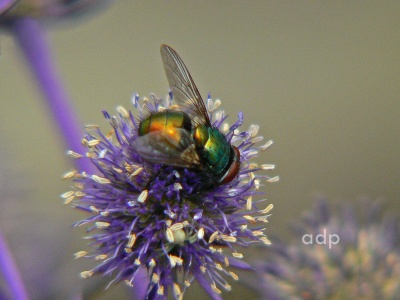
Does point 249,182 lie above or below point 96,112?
below

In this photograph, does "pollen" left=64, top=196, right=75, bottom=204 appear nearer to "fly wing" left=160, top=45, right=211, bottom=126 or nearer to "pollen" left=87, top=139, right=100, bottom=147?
"pollen" left=87, top=139, right=100, bottom=147

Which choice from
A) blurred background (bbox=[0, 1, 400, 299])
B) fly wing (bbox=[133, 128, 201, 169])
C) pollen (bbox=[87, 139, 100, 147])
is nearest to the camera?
fly wing (bbox=[133, 128, 201, 169])

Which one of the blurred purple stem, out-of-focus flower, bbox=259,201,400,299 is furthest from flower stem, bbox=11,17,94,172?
out-of-focus flower, bbox=259,201,400,299

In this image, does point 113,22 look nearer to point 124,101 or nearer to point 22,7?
point 124,101

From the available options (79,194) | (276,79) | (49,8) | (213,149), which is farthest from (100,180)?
(276,79)

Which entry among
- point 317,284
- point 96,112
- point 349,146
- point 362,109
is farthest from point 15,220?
point 362,109

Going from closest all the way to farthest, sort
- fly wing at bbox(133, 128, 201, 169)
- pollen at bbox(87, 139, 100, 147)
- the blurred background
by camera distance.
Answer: fly wing at bbox(133, 128, 201, 169) < pollen at bbox(87, 139, 100, 147) < the blurred background
